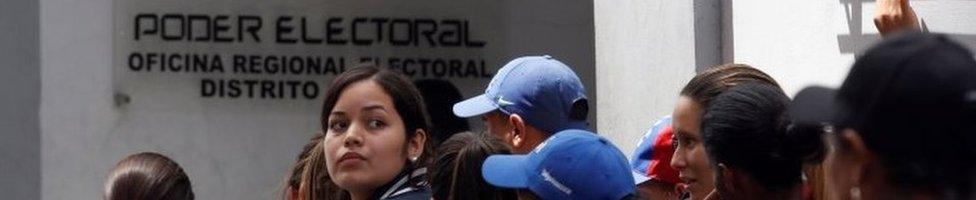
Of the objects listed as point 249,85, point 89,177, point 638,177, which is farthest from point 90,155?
point 638,177

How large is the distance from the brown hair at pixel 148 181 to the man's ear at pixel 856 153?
319 centimetres

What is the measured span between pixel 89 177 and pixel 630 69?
409 cm

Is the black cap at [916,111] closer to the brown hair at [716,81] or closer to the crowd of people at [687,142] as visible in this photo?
the crowd of people at [687,142]

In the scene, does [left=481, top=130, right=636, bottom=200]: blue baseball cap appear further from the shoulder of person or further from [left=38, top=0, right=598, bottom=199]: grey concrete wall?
[left=38, top=0, right=598, bottom=199]: grey concrete wall

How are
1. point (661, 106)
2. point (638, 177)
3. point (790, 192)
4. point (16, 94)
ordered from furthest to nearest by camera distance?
point (16, 94)
point (661, 106)
point (638, 177)
point (790, 192)

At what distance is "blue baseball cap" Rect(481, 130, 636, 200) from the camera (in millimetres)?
3795

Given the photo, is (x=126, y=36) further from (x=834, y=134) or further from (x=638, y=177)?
(x=834, y=134)

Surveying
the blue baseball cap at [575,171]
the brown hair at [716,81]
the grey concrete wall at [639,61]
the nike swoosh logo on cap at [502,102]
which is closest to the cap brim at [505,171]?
the blue baseball cap at [575,171]

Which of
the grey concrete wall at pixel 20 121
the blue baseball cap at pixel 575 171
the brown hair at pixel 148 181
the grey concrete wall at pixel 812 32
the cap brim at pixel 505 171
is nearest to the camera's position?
the blue baseball cap at pixel 575 171

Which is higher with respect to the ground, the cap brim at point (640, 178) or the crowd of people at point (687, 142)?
the crowd of people at point (687, 142)

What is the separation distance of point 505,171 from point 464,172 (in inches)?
15.6

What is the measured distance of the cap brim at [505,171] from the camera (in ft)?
12.9

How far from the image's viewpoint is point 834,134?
89.0 inches

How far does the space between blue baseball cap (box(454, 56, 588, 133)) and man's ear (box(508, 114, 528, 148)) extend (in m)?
0.01
